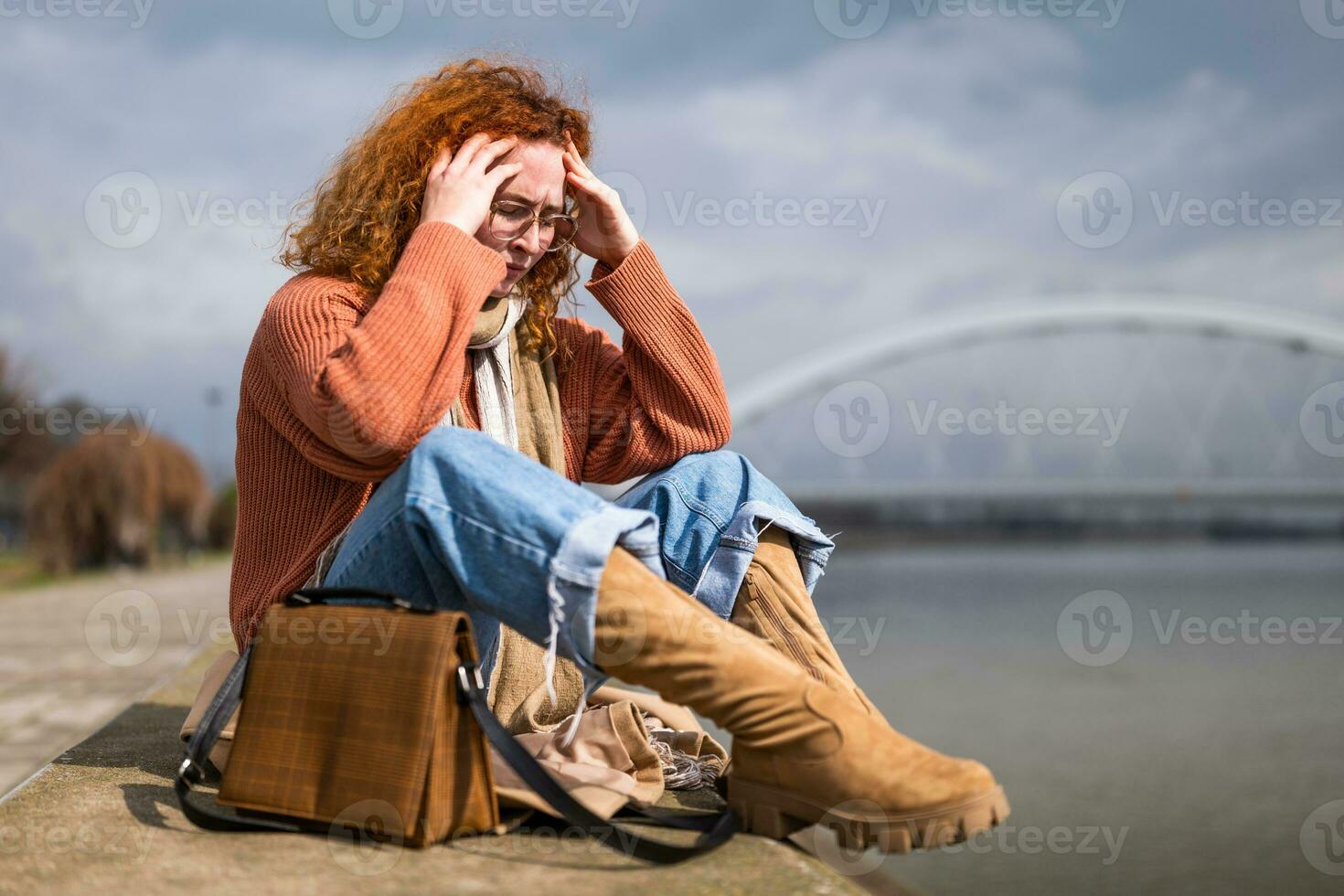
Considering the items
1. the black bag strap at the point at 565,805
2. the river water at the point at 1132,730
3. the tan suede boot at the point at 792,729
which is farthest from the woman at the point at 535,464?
the river water at the point at 1132,730

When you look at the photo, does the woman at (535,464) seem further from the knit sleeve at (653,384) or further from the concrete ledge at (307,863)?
the concrete ledge at (307,863)

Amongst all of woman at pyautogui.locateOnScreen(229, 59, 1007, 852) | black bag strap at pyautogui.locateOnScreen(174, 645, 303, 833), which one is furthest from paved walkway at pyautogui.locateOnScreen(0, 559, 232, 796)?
woman at pyautogui.locateOnScreen(229, 59, 1007, 852)

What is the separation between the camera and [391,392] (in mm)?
1668

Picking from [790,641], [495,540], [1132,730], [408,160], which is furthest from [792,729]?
[1132,730]

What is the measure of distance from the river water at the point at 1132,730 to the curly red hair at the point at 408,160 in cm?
313

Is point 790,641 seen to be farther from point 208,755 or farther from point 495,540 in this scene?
point 208,755

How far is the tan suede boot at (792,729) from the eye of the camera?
1451 millimetres

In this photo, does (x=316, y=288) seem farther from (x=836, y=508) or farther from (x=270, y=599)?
(x=836, y=508)

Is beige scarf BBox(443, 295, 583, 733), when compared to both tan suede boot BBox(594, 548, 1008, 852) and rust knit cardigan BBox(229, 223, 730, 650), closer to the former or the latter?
rust knit cardigan BBox(229, 223, 730, 650)

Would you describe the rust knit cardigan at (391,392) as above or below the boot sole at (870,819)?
above

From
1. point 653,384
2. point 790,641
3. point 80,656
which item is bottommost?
point 80,656

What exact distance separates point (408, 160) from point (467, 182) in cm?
21

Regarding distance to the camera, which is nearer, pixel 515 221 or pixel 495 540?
pixel 495 540

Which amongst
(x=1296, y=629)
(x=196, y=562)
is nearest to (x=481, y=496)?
(x=1296, y=629)
